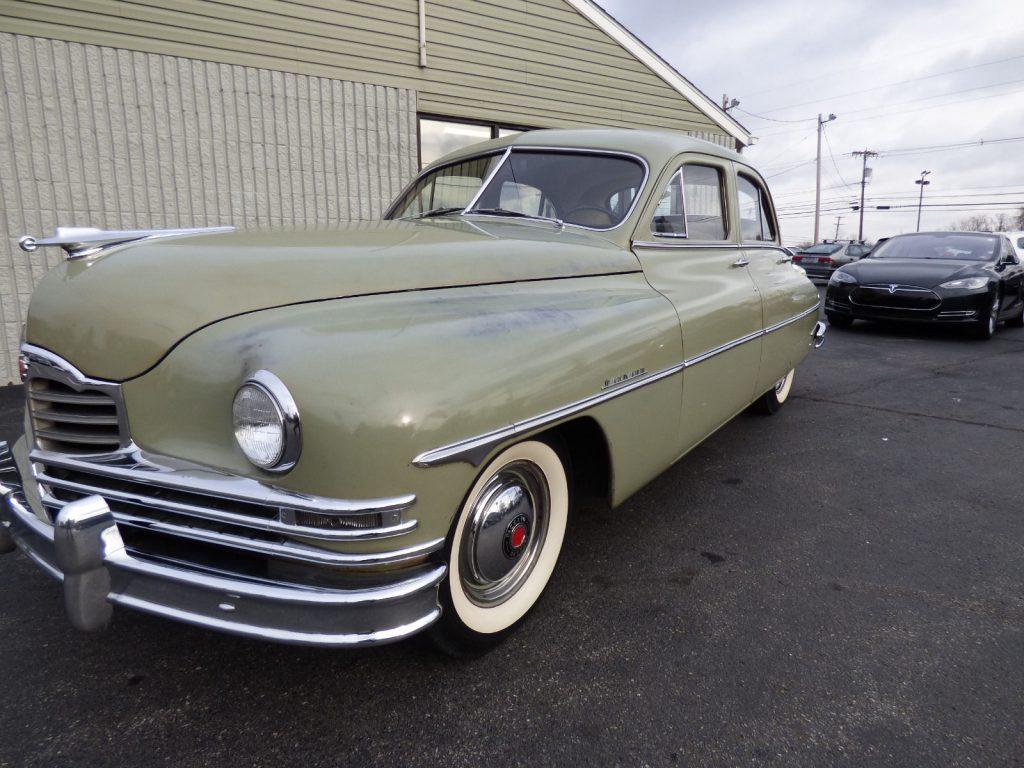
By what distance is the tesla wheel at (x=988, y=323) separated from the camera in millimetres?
7922

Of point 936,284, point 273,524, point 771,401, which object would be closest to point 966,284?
point 936,284

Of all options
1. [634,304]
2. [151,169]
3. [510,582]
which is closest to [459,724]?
[510,582]

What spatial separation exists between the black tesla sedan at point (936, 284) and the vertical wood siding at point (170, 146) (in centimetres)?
614

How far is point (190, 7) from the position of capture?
578 centimetres

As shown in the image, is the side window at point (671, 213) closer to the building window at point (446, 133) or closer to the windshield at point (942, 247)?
the building window at point (446, 133)

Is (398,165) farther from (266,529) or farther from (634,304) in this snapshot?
(266,529)

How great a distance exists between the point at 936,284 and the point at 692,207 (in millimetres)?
6437

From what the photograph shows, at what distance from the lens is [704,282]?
3.03 m

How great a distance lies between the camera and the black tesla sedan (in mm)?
7840

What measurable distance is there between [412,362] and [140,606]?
0.87 m

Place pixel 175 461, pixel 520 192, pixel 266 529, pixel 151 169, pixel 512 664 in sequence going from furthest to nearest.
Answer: pixel 151 169 → pixel 520 192 → pixel 512 664 → pixel 175 461 → pixel 266 529

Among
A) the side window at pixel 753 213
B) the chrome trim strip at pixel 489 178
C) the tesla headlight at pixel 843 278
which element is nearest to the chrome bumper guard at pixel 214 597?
the chrome trim strip at pixel 489 178

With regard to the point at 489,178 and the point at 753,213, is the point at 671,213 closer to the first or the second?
the point at 489,178

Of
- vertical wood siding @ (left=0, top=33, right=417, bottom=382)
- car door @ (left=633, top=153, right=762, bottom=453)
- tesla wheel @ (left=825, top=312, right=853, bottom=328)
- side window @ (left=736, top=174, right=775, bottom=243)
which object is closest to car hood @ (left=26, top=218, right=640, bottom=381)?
car door @ (left=633, top=153, right=762, bottom=453)
